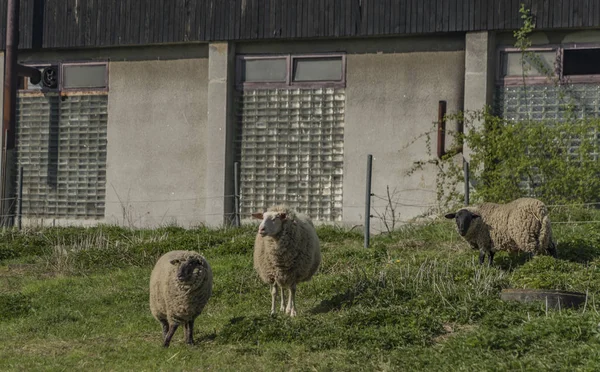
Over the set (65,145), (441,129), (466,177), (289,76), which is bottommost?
(466,177)

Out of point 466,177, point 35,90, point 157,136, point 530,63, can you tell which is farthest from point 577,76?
point 35,90

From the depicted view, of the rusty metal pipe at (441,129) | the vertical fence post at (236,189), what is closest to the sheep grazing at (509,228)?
the rusty metal pipe at (441,129)

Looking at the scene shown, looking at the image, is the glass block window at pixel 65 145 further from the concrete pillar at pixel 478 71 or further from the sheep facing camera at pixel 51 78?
the concrete pillar at pixel 478 71

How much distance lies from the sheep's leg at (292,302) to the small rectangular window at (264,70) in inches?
373

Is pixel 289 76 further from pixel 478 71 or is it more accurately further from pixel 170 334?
pixel 170 334

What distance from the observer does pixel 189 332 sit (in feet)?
35.9

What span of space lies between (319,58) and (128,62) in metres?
4.56

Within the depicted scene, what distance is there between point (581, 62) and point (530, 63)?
3.13ft

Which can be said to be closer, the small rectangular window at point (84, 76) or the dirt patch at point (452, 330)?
the dirt patch at point (452, 330)

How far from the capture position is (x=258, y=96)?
71.0 ft

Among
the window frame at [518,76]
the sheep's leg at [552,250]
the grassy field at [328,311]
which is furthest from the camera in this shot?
the window frame at [518,76]

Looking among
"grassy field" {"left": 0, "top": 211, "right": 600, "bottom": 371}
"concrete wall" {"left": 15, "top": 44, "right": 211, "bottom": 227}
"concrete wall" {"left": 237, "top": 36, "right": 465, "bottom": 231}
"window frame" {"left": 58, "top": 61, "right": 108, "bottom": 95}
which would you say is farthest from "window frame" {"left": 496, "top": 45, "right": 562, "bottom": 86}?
"window frame" {"left": 58, "top": 61, "right": 108, "bottom": 95}

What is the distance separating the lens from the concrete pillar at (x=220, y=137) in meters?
21.4

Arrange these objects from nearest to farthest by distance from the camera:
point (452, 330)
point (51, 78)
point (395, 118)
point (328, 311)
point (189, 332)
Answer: point (452, 330) → point (189, 332) → point (328, 311) → point (395, 118) → point (51, 78)
